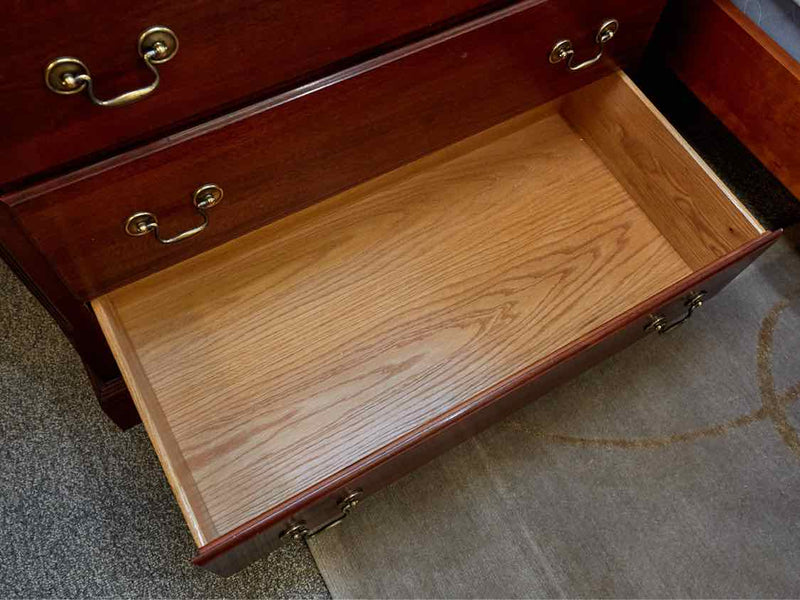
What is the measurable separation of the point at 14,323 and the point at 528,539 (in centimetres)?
73

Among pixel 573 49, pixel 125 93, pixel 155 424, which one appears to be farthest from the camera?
pixel 573 49

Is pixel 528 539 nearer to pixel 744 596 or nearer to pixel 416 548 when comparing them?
pixel 416 548

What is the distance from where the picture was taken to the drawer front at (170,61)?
514 millimetres

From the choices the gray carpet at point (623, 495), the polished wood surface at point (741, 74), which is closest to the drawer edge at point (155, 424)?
the gray carpet at point (623, 495)

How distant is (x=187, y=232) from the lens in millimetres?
750

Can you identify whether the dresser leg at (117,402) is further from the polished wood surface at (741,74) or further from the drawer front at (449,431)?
the polished wood surface at (741,74)

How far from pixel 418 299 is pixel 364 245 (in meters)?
0.10

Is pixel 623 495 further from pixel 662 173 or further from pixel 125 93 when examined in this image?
pixel 125 93

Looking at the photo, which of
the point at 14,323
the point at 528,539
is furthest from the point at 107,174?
the point at 528,539

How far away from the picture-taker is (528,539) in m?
0.90

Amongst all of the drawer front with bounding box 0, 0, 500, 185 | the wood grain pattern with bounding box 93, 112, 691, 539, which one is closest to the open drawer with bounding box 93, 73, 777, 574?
the wood grain pattern with bounding box 93, 112, 691, 539

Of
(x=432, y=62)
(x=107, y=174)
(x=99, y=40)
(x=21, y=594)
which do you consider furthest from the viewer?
(x=21, y=594)

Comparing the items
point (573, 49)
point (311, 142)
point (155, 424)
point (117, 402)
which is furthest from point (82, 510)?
point (573, 49)

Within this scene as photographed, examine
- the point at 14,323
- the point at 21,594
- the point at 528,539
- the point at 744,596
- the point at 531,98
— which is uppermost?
the point at 14,323
